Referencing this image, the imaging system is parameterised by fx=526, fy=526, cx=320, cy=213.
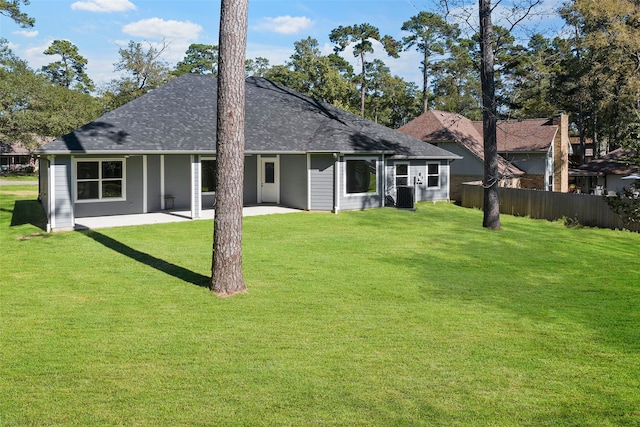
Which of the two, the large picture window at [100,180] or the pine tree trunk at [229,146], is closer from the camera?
the pine tree trunk at [229,146]

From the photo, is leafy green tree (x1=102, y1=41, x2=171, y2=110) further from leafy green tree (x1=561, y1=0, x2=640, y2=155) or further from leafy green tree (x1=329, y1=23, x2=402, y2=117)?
leafy green tree (x1=561, y1=0, x2=640, y2=155)

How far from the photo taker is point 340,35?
53.8 m

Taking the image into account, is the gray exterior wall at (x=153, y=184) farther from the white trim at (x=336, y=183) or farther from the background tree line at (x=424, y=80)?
the background tree line at (x=424, y=80)

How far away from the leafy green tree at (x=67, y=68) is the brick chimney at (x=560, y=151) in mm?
64627

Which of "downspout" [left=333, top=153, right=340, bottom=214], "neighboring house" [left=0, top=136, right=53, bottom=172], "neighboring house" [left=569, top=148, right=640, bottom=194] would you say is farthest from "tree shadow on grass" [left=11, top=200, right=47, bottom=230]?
"neighboring house" [left=0, top=136, right=53, bottom=172]

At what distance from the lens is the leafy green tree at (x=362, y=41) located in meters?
52.8

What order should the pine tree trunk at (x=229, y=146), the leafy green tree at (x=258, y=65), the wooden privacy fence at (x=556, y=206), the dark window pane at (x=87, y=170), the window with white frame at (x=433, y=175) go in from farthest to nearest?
the leafy green tree at (x=258, y=65), the window with white frame at (x=433, y=175), the wooden privacy fence at (x=556, y=206), the dark window pane at (x=87, y=170), the pine tree trunk at (x=229, y=146)

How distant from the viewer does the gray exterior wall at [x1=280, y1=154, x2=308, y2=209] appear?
21.7 meters

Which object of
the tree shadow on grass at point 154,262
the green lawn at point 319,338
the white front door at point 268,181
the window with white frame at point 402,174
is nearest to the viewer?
the green lawn at point 319,338

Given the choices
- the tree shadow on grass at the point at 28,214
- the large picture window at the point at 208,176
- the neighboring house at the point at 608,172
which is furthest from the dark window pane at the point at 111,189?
the neighboring house at the point at 608,172

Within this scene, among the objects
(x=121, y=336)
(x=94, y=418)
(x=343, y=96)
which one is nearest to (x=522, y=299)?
(x=121, y=336)

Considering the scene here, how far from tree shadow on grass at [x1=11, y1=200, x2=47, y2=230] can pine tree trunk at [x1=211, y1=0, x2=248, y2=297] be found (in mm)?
10107

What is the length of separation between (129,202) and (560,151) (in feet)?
91.9

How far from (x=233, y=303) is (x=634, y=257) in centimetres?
1079
